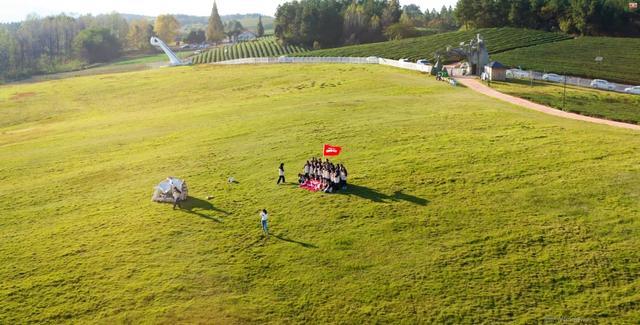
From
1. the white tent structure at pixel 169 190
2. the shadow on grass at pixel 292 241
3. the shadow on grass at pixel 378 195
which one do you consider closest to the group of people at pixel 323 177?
the shadow on grass at pixel 378 195

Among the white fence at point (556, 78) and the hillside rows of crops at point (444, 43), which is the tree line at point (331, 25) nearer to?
the hillside rows of crops at point (444, 43)

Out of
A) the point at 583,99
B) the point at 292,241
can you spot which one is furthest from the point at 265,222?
the point at 583,99

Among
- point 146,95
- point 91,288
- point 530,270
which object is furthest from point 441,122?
point 146,95

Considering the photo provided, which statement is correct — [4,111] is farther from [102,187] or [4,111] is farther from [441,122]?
[441,122]

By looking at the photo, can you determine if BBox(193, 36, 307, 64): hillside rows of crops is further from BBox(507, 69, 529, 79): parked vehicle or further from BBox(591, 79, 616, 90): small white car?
BBox(591, 79, 616, 90): small white car

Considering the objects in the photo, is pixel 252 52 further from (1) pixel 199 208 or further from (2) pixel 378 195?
(2) pixel 378 195

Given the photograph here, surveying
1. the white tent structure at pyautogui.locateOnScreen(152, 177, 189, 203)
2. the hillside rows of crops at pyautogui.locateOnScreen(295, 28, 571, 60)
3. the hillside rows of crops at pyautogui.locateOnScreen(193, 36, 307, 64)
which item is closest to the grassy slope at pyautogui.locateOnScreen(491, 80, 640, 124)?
the hillside rows of crops at pyautogui.locateOnScreen(295, 28, 571, 60)
